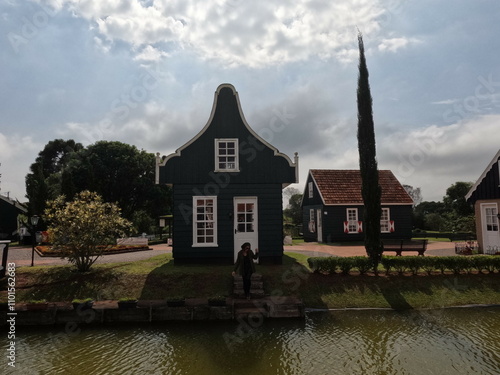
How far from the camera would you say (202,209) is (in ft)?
49.1

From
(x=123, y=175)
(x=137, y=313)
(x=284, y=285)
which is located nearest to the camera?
(x=137, y=313)

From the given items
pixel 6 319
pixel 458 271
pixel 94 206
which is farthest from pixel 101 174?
pixel 458 271

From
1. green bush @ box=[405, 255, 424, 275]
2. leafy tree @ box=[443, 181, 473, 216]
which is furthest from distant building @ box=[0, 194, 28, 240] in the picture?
leafy tree @ box=[443, 181, 473, 216]

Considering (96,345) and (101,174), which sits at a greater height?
(101,174)

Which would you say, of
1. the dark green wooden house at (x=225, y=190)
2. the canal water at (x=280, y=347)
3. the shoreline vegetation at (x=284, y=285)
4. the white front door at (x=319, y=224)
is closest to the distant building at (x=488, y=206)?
the shoreline vegetation at (x=284, y=285)

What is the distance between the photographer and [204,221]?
14.8m

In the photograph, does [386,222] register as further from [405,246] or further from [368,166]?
[368,166]

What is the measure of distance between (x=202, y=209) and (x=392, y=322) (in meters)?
8.74

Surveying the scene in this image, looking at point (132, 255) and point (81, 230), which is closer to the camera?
point (81, 230)

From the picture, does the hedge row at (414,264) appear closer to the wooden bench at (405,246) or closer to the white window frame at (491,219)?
the wooden bench at (405,246)

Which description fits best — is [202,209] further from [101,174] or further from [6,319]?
[101,174]

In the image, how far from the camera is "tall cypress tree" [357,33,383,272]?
13773mm

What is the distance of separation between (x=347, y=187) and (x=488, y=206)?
10.0 meters

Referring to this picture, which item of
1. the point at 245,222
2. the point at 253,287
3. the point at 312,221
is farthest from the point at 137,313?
the point at 312,221
